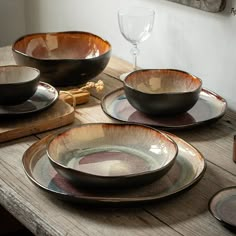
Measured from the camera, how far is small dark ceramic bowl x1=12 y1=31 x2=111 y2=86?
148 cm

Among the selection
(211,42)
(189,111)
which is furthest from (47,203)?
(211,42)

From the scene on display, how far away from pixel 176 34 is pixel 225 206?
0.74 metres

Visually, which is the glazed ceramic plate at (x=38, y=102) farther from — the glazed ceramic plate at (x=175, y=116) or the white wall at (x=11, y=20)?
the white wall at (x=11, y=20)

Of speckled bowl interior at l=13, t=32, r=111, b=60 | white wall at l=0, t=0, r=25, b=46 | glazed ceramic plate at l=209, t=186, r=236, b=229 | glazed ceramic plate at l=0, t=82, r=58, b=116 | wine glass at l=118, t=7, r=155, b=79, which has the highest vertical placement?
wine glass at l=118, t=7, r=155, b=79

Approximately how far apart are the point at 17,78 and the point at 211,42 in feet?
→ 1.70

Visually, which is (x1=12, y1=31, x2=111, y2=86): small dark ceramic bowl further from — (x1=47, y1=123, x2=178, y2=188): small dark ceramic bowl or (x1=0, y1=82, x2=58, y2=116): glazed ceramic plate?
(x1=47, y1=123, x2=178, y2=188): small dark ceramic bowl

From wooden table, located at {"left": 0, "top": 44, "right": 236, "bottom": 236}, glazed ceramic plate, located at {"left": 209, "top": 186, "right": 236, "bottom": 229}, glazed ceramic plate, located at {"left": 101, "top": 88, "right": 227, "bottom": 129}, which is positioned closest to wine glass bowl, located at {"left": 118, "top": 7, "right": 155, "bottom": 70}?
glazed ceramic plate, located at {"left": 101, "top": 88, "right": 227, "bottom": 129}

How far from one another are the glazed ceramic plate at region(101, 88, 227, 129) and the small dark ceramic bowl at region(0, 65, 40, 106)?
0.60 ft

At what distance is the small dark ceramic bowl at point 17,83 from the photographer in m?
1.29

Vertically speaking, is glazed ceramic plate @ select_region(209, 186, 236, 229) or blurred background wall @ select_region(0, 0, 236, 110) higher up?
blurred background wall @ select_region(0, 0, 236, 110)

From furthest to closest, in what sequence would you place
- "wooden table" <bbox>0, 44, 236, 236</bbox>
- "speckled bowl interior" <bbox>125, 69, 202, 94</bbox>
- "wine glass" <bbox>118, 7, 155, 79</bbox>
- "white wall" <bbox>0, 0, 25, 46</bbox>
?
"white wall" <bbox>0, 0, 25, 46</bbox>
"wine glass" <bbox>118, 7, 155, 79</bbox>
"speckled bowl interior" <bbox>125, 69, 202, 94</bbox>
"wooden table" <bbox>0, 44, 236, 236</bbox>

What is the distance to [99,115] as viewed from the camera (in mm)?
1398

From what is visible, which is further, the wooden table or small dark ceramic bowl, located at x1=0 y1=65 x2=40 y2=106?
small dark ceramic bowl, located at x1=0 y1=65 x2=40 y2=106

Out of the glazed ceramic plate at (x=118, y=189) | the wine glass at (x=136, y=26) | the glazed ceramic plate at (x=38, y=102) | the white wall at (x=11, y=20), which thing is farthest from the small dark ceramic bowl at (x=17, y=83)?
the white wall at (x=11, y=20)
